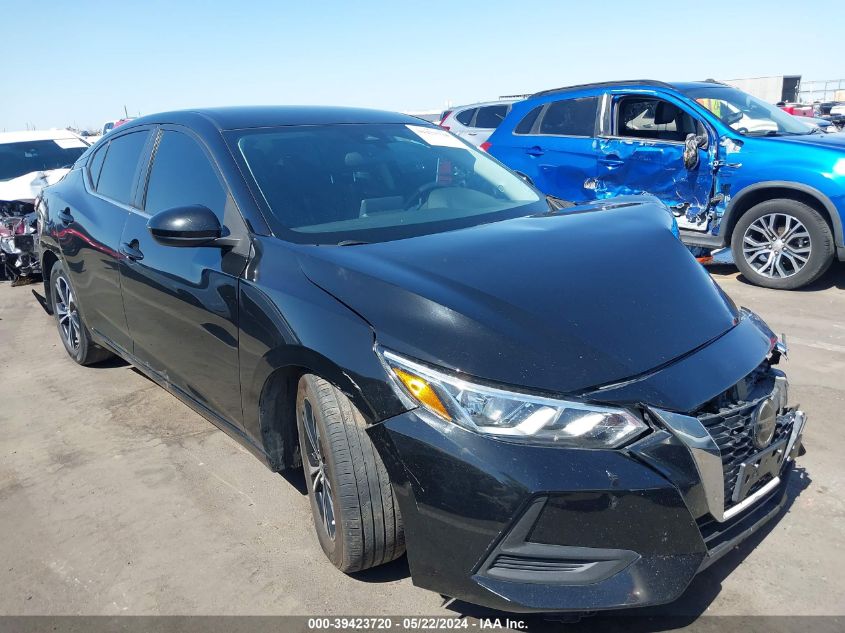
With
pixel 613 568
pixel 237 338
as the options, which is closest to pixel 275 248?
pixel 237 338

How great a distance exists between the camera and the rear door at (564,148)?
288 inches

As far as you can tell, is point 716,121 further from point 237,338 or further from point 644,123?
point 237,338

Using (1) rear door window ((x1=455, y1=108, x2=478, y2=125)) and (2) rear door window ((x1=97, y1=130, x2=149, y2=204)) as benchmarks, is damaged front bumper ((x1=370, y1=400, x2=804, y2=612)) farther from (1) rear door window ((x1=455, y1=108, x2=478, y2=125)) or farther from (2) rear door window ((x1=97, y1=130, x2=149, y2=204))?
(1) rear door window ((x1=455, y1=108, x2=478, y2=125))

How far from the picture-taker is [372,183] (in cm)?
319

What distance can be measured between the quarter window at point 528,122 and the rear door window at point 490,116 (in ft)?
14.1

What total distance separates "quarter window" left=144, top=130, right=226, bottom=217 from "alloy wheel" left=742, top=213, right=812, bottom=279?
4.95m

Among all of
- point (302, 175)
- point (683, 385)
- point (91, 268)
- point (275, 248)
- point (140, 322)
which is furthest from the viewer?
point (91, 268)

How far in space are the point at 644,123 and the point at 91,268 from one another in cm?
529

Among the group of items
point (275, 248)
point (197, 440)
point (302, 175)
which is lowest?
point (197, 440)

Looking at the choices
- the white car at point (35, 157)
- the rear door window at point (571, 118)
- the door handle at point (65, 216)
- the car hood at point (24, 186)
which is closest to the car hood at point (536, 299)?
the door handle at point (65, 216)

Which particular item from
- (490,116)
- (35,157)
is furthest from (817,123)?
(35,157)

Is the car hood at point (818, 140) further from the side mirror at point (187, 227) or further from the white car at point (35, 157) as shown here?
the white car at point (35, 157)

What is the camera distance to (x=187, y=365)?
10.6 ft

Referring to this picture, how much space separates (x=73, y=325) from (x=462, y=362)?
396 centimetres
